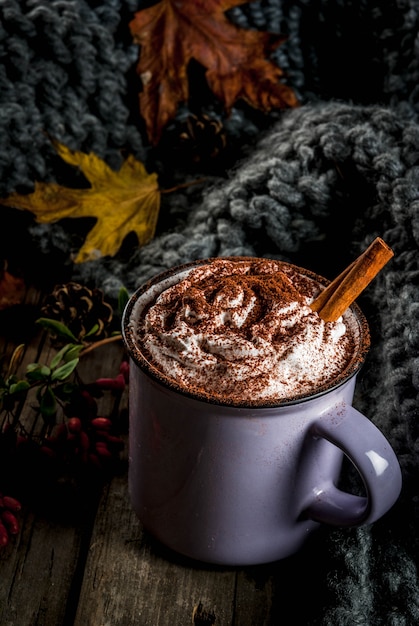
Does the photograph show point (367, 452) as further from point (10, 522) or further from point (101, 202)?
point (101, 202)

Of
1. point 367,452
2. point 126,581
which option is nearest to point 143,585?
point 126,581

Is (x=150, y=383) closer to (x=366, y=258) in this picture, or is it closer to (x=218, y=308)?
(x=218, y=308)

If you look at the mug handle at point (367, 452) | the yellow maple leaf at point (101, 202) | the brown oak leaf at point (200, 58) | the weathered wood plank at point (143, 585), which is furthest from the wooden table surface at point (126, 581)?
the brown oak leaf at point (200, 58)

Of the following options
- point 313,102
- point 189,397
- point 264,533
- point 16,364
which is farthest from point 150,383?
point 313,102

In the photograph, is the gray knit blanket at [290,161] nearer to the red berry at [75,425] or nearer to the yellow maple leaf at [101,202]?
the yellow maple leaf at [101,202]

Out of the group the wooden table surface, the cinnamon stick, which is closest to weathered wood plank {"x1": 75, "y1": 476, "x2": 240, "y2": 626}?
the wooden table surface

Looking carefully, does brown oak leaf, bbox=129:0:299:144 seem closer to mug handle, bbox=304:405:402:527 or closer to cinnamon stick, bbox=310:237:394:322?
cinnamon stick, bbox=310:237:394:322
